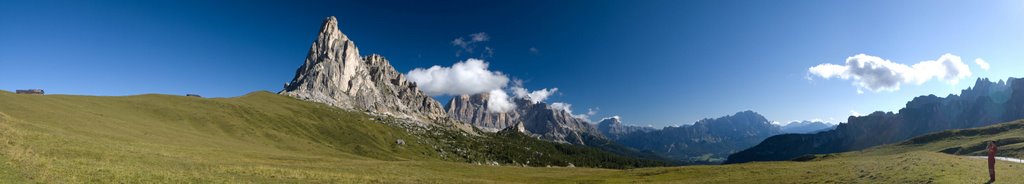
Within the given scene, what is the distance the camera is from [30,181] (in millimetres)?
29234

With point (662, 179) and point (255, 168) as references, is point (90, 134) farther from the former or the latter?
point (662, 179)

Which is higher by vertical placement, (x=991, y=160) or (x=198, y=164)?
(x=991, y=160)

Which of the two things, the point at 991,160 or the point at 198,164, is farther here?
the point at 198,164

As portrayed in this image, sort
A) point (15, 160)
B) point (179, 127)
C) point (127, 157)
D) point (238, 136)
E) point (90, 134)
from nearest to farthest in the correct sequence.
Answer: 1. point (15, 160)
2. point (127, 157)
3. point (90, 134)
4. point (179, 127)
5. point (238, 136)

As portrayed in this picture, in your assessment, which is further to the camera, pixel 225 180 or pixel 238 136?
pixel 238 136

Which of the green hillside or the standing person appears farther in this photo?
the green hillside

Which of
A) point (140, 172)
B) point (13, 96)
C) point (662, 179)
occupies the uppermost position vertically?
point (13, 96)

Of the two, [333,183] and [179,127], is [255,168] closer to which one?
[333,183]

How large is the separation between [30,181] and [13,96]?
296 ft

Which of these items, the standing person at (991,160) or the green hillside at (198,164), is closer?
the standing person at (991,160)

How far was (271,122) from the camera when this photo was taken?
164 m

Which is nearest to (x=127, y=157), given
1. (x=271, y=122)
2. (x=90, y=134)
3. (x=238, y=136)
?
(x=90, y=134)

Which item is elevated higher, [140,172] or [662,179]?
[140,172]

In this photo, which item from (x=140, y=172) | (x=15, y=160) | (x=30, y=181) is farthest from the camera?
(x=140, y=172)
